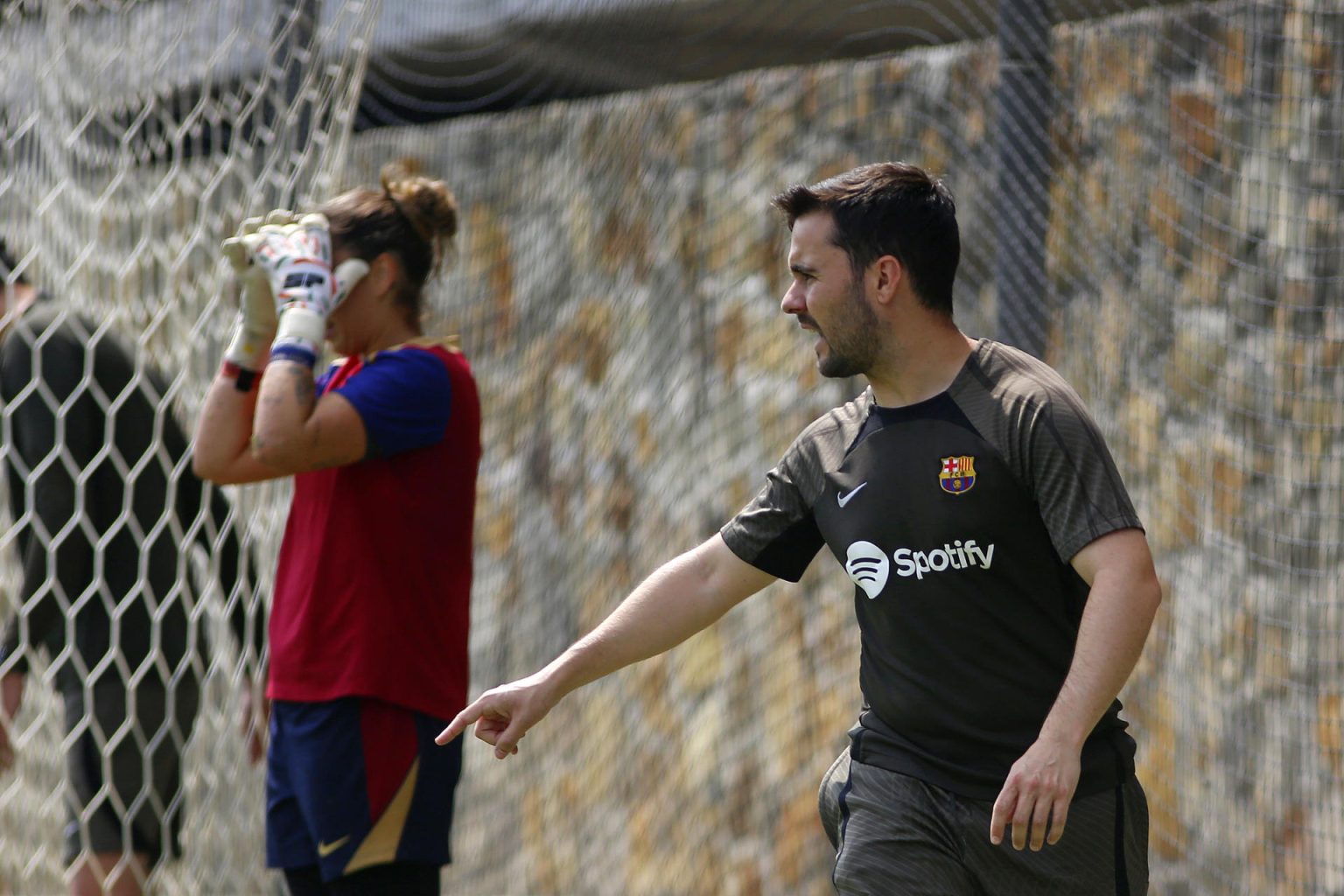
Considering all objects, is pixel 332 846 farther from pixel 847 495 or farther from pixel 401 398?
pixel 847 495

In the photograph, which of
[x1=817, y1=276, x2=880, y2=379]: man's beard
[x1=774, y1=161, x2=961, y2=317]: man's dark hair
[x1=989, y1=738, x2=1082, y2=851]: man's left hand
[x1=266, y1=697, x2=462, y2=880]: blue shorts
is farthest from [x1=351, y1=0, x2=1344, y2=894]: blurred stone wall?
[x1=989, y1=738, x2=1082, y2=851]: man's left hand

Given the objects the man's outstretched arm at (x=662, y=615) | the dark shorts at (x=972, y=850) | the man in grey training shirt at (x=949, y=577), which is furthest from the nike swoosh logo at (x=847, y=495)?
the dark shorts at (x=972, y=850)

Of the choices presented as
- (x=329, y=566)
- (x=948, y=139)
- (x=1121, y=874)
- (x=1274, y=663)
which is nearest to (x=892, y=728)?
(x=1121, y=874)

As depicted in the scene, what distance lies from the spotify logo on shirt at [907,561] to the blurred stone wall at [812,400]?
1.61 meters

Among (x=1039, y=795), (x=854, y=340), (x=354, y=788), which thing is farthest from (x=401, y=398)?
(x=1039, y=795)

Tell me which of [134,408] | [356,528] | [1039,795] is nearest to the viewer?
[1039,795]

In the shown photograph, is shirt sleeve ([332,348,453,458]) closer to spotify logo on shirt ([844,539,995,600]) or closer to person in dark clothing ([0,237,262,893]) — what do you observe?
person in dark clothing ([0,237,262,893])

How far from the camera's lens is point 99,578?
3639mm

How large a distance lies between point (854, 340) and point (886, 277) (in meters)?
0.11

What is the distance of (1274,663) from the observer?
12.9 feet

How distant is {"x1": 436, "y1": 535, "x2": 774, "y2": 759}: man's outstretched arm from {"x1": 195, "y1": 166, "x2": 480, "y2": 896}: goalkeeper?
0.45 metres

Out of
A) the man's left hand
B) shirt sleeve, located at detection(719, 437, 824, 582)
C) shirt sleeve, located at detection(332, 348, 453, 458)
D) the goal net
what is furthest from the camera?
the goal net

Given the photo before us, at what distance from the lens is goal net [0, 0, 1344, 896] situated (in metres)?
3.88

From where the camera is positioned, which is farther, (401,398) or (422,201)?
(422,201)
